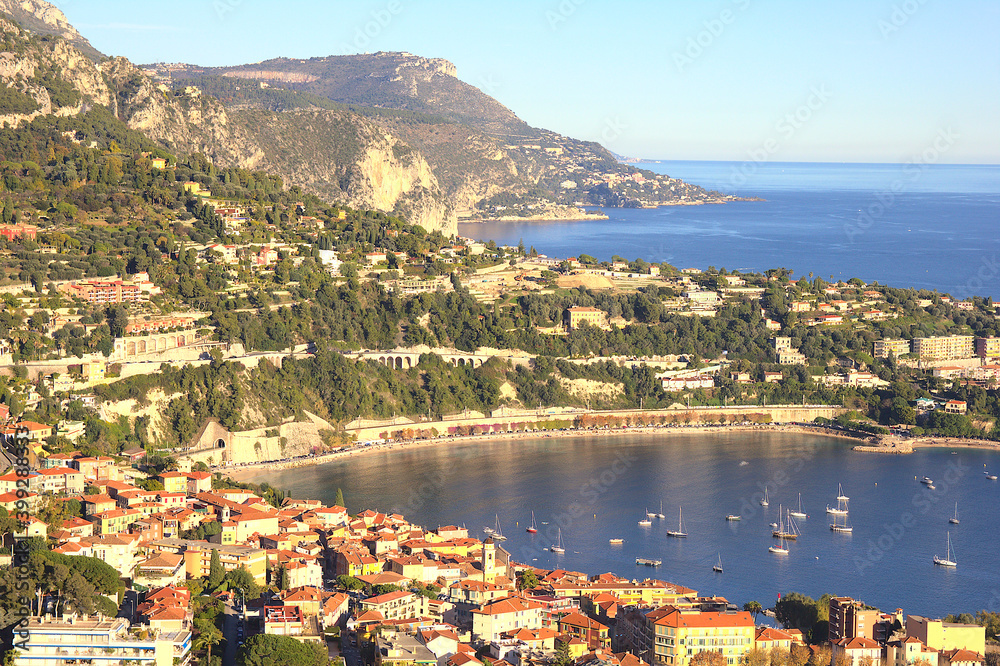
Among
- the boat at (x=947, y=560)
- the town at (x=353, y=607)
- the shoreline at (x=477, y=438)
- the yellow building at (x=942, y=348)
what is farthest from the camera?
the yellow building at (x=942, y=348)

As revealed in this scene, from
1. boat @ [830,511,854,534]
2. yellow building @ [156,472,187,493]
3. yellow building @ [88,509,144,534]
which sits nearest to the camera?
yellow building @ [88,509,144,534]

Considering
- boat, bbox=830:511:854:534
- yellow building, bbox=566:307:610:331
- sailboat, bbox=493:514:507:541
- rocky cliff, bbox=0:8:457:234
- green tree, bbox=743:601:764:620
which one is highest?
rocky cliff, bbox=0:8:457:234

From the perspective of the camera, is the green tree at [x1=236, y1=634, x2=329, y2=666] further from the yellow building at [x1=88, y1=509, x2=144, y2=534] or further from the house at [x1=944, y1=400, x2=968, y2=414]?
the house at [x1=944, y1=400, x2=968, y2=414]

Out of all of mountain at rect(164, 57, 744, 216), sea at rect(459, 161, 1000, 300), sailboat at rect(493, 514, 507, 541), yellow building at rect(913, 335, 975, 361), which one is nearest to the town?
sailboat at rect(493, 514, 507, 541)

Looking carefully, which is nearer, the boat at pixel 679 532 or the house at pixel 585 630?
the house at pixel 585 630

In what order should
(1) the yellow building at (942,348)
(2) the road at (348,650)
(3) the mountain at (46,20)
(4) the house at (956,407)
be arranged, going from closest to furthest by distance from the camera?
(2) the road at (348,650) < (4) the house at (956,407) < (1) the yellow building at (942,348) < (3) the mountain at (46,20)

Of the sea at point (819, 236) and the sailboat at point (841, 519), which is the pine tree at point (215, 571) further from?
the sea at point (819, 236)

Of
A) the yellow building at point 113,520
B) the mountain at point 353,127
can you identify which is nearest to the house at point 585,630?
the yellow building at point 113,520

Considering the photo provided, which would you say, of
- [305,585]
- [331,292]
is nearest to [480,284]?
[331,292]
